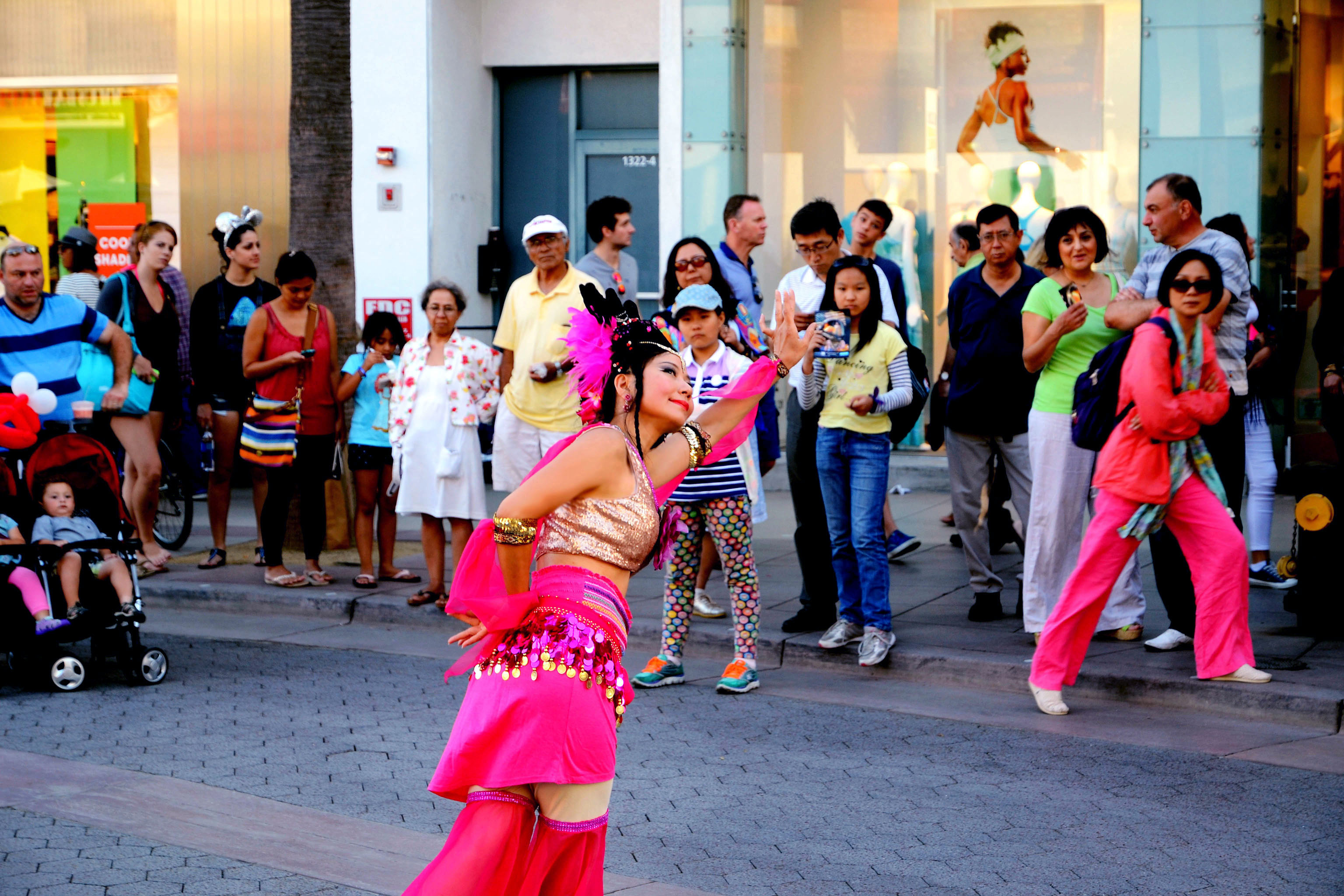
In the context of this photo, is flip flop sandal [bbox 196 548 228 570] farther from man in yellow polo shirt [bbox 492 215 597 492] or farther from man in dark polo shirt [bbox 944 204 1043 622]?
A: man in dark polo shirt [bbox 944 204 1043 622]

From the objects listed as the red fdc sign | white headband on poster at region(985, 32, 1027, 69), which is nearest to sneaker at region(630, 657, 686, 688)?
the red fdc sign

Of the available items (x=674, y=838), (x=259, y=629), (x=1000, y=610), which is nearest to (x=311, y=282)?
(x=259, y=629)

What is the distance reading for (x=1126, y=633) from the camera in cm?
754

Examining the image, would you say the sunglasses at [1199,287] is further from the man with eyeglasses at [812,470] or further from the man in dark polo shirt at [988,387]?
the man with eyeglasses at [812,470]

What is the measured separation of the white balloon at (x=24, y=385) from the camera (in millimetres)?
8172

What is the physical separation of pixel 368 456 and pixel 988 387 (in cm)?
387

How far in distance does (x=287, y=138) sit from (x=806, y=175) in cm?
505

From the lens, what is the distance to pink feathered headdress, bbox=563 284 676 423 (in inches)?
153

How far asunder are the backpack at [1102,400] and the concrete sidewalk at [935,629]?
110 cm

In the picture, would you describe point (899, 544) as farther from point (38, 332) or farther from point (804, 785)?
point (38, 332)

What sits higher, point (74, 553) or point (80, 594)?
point (74, 553)

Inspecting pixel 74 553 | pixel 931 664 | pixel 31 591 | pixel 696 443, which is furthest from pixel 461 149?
pixel 696 443

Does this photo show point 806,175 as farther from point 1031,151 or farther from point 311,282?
point 311,282

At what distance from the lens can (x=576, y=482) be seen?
3.65 metres
